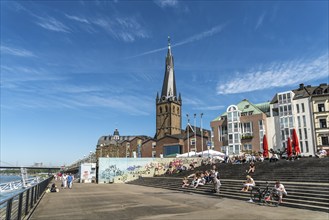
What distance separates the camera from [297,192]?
17812 millimetres

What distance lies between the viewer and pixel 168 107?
11612 cm

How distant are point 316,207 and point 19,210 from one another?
13941 millimetres

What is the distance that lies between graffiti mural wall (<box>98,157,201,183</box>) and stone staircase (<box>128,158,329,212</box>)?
10.0 metres

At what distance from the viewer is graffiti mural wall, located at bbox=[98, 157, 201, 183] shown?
44.6 meters

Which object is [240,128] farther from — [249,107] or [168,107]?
[168,107]

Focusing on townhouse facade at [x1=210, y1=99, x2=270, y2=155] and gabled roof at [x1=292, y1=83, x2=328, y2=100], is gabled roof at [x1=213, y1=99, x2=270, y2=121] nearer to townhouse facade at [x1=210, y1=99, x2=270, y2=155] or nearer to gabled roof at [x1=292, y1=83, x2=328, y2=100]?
townhouse facade at [x1=210, y1=99, x2=270, y2=155]

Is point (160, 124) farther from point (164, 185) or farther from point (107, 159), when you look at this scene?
point (164, 185)

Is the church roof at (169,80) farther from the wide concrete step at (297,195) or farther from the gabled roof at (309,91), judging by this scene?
the wide concrete step at (297,195)

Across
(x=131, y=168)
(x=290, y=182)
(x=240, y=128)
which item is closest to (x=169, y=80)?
(x=240, y=128)

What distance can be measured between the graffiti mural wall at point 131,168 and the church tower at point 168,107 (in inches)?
2495

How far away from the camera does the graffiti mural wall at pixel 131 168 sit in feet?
146

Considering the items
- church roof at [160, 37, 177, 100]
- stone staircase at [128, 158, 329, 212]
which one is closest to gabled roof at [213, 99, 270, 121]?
stone staircase at [128, 158, 329, 212]

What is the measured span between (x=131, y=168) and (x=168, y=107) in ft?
232

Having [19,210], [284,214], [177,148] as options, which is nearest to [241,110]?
[177,148]
